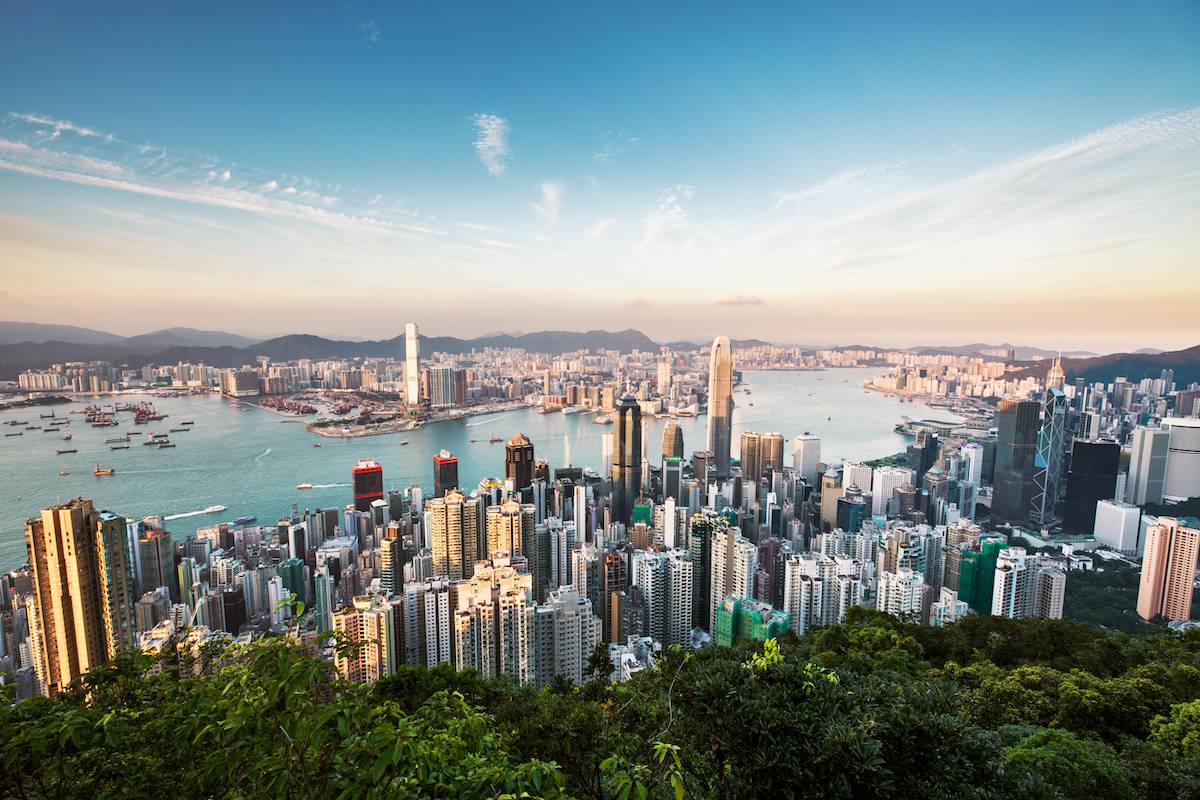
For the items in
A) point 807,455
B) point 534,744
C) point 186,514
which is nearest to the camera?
point 534,744

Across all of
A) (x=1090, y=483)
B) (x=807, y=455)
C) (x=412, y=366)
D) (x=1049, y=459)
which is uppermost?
(x=412, y=366)

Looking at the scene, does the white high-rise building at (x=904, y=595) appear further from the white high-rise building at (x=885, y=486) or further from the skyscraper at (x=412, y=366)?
the skyscraper at (x=412, y=366)

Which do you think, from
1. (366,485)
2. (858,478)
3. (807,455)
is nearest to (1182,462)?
(858,478)

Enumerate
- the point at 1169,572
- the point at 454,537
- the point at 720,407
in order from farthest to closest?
the point at 720,407, the point at 454,537, the point at 1169,572

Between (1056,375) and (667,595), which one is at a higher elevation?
(1056,375)

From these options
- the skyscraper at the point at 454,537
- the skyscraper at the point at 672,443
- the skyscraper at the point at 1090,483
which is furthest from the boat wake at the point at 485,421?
the skyscraper at the point at 1090,483

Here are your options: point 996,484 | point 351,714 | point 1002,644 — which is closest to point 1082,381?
A: point 996,484

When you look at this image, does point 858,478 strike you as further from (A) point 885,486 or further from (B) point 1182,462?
(B) point 1182,462
